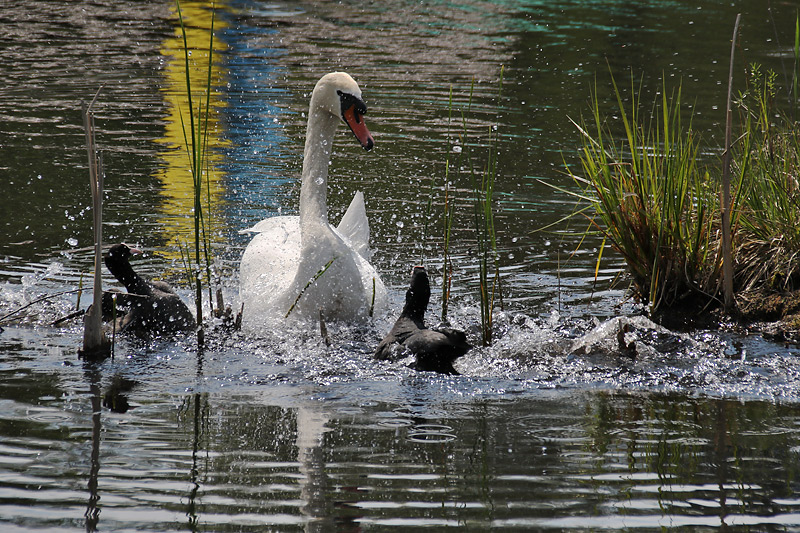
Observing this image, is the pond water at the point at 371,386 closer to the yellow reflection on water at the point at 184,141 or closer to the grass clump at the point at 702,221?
the yellow reflection on water at the point at 184,141

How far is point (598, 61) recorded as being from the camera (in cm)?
1925

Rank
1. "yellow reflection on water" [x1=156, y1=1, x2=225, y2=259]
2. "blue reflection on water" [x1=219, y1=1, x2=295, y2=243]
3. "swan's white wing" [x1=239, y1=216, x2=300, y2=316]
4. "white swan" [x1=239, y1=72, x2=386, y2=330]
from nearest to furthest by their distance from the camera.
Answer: "white swan" [x1=239, y1=72, x2=386, y2=330]
"swan's white wing" [x1=239, y1=216, x2=300, y2=316]
"yellow reflection on water" [x1=156, y1=1, x2=225, y2=259]
"blue reflection on water" [x1=219, y1=1, x2=295, y2=243]

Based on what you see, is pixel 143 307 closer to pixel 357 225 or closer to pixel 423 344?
pixel 423 344

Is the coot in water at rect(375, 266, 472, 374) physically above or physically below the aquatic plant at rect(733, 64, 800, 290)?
below

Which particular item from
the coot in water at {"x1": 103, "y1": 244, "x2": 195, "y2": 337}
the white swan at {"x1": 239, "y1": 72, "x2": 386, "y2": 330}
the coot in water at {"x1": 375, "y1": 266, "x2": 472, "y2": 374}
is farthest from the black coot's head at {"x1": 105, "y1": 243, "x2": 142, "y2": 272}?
the coot in water at {"x1": 375, "y1": 266, "x2": 472, "y2": 374}

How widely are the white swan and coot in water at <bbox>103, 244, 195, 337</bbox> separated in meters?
0.52

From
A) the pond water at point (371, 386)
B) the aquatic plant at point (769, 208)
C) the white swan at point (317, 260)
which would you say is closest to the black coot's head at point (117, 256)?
the pond water at point (371, 386)

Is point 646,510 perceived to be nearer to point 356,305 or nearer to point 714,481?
point 714,481

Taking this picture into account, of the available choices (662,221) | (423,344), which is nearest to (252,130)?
(662,221)

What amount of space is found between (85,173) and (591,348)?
266 inches

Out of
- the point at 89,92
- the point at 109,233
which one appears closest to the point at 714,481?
the point at 109,233

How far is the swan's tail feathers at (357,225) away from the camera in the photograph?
321 inches

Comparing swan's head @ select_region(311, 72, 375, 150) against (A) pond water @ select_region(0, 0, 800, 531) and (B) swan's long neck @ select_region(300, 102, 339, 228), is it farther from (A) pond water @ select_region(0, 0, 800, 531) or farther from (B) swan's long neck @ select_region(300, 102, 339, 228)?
(A) pond water @ select_region(0, 0, 800, 531)

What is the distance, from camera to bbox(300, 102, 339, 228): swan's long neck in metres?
7.35
